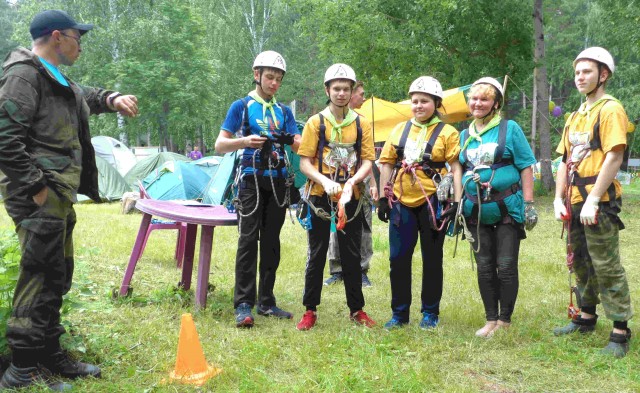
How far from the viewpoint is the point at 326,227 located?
4.68 metres

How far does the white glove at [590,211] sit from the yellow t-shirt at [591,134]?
0.43 ft

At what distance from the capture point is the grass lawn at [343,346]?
11.5ft

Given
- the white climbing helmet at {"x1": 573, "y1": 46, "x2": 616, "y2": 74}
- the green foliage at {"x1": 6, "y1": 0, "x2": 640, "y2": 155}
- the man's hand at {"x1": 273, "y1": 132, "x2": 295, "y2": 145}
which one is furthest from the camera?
the green foliage at {"x1": 6, "y1": 0, "x2": 640, "y2": 155}

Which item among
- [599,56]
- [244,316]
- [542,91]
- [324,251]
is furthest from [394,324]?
[542,91]

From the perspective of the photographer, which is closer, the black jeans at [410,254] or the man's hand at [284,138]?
the black jeans at [410,254]

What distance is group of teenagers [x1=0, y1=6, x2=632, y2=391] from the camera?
11.2ft

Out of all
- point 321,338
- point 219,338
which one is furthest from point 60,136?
point 321,338

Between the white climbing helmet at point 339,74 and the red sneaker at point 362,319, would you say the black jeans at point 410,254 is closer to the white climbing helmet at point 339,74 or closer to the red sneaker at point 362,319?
the red sneaker at point 362,319

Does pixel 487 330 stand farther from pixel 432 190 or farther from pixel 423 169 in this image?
pixel 423 169

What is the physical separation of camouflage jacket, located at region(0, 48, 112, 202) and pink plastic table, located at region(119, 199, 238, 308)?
4.57 feet

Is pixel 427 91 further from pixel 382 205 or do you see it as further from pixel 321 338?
pixel 321 338

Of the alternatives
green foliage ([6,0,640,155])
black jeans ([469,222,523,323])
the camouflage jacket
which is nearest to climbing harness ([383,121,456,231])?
black jeans ([469,222,523,323])

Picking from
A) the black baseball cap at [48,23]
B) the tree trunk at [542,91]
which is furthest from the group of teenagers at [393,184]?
the tree trunk at [542,91]

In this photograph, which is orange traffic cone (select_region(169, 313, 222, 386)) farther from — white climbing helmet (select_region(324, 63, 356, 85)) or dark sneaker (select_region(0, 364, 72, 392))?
white climbing helmet (select_region(324, 63, 356, 85))
